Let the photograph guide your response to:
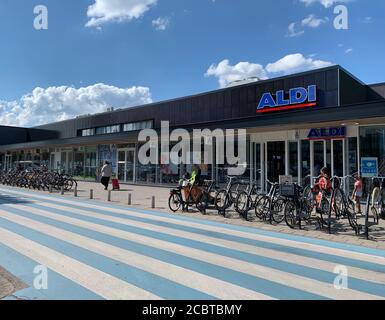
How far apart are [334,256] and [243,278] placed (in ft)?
7.54

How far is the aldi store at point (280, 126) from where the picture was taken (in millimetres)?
13992

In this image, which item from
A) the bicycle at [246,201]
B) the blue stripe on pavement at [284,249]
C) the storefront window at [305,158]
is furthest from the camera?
the storefront window at [305,158]

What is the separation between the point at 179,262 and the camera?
5.74 m

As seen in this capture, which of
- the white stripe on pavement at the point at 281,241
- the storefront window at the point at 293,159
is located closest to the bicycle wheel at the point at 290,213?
the white stripe on pavement at the point at 281,241

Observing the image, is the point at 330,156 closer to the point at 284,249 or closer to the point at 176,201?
the point at 176,201

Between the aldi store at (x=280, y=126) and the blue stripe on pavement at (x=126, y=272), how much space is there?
8595 millimetres

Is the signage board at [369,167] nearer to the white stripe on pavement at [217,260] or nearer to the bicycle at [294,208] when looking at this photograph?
the bicycle at [294,208]

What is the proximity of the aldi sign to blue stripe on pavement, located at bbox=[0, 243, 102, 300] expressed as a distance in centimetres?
1577

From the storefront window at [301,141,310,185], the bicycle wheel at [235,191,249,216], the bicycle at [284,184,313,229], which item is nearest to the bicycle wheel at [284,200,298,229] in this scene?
the bicycle at [284,184,313,229]

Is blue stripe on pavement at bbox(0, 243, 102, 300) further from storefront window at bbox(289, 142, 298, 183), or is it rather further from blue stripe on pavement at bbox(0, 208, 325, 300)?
storefront window at bbox(289, 142, 298, 183)

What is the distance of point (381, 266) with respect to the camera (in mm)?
5762
